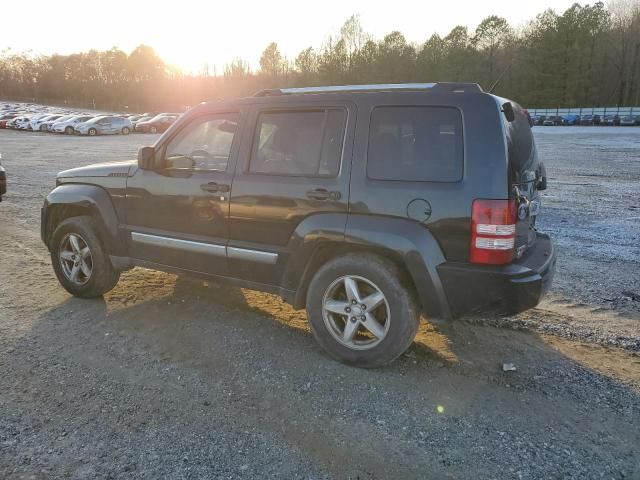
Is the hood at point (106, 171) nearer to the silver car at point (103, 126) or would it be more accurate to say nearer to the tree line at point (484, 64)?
the silver car at point (103, 126)

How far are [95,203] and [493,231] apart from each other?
11.9 feet

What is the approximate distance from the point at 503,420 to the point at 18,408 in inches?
120

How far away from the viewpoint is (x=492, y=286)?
327 centimetres

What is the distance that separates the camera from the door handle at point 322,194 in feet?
12.0

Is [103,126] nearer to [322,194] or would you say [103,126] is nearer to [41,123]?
[41,123]

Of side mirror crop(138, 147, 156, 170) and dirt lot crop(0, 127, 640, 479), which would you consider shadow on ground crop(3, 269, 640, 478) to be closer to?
dirt lot crop(0, 127, 640, 479)

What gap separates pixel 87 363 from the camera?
3811 millimetres

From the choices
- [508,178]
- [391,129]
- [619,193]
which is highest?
[391,129]

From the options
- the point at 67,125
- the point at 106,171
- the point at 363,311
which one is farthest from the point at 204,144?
the point at 67,125

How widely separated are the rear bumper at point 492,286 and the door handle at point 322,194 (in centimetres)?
90

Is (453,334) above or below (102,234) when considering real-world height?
below

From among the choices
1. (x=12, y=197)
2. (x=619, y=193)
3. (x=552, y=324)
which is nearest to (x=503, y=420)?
(x=552, y=324)

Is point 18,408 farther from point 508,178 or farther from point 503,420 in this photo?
point 508,178

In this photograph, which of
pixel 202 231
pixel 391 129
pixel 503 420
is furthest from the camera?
pixel 202 231
